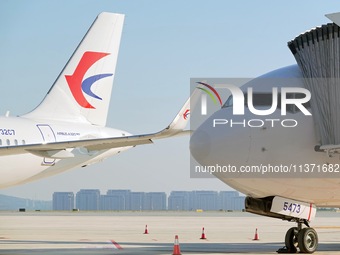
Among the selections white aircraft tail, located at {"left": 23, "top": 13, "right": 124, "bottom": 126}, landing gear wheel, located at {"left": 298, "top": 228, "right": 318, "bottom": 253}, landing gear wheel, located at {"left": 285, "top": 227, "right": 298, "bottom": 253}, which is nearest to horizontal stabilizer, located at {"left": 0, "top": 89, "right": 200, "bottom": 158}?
landing gear wheel, located at {"left": 285, "top": 227, "right": 298, "bottom": 253}

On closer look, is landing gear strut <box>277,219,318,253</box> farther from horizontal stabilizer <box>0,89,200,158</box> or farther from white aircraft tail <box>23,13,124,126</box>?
white aircraft tail <box>23,13,124,126</box>

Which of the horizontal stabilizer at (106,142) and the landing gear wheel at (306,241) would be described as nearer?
the horizontal stabilizer at (106,142)

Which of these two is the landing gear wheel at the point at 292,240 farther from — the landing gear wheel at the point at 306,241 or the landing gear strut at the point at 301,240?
the landing gear wheel at the point at 306,241

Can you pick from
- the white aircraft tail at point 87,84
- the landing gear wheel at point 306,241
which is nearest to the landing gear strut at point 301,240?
the landing gear wheel at point 306,241

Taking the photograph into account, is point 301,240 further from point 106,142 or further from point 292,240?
point 106,142

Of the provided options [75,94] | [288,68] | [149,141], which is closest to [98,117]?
[75,94]

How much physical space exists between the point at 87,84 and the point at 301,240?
17.1m

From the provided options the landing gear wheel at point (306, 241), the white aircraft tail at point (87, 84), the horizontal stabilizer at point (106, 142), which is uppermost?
the white aircraft tail at point (87, 84)

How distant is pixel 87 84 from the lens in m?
31.4

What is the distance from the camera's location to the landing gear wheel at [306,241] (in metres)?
15.8

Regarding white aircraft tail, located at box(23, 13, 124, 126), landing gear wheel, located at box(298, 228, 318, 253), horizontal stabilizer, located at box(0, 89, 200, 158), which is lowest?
landing gear wheel, located at box(298, 228, 318, 253)

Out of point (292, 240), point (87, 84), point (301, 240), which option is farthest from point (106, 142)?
point (87, 84)

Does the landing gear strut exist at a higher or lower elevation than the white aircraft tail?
lower

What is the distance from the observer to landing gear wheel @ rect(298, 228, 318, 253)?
1580cm
